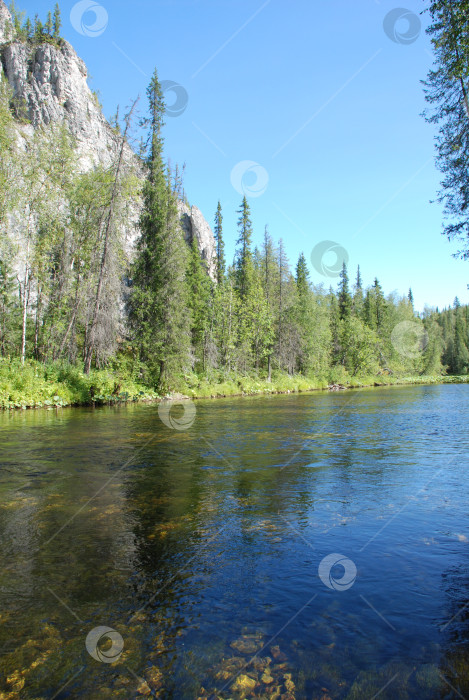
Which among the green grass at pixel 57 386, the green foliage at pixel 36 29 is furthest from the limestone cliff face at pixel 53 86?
the green grass at pixel 57 386

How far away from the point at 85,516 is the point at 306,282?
70.6 metres

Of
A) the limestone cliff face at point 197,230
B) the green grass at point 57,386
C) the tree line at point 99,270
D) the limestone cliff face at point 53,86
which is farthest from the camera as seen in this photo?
the limestone cliff face at point 197,230

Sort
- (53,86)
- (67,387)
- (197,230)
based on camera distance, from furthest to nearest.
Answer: (197,230), (53,86), (67,387)

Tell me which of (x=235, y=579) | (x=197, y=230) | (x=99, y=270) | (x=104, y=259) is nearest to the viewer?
(x=235, y=579)

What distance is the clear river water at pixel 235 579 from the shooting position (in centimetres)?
368

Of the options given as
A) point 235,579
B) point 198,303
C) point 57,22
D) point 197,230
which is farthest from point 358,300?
point 235,579

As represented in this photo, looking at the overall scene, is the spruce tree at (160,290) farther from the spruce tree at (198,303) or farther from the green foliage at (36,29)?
the green foliage at (36,29)

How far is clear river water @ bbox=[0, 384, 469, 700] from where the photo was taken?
368 centimetres

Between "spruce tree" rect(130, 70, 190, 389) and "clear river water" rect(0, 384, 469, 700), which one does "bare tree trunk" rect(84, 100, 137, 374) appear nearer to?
"spruce tree" rect(130, 70, 190, 389)

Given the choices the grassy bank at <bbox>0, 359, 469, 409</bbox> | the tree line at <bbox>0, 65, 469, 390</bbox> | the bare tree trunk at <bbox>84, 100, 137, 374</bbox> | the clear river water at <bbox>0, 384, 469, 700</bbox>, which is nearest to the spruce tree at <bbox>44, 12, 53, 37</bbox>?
the tree line at <bbox>0, 65, 469, 390</bbox>

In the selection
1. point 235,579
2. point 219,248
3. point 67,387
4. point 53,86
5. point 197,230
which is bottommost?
point 235,579

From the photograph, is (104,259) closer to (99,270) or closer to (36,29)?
(99,270)

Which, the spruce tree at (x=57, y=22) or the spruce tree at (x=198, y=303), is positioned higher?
the spruce tree at (x=57, y=22)

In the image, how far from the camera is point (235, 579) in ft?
17.4
